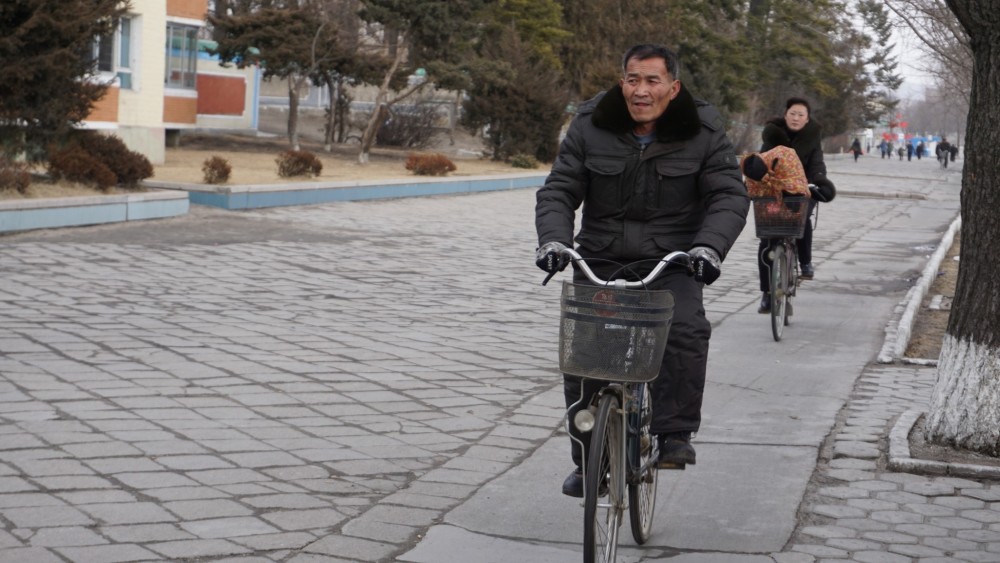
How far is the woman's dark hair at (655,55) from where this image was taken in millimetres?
4824

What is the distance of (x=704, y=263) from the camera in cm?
447

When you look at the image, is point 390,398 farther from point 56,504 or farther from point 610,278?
point 610,278

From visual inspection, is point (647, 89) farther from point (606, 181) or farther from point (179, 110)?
point (179, 110)

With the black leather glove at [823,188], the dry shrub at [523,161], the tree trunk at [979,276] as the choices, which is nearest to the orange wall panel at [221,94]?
the dry shrub at [523,161]

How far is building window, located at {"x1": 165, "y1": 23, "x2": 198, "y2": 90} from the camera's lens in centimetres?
3338

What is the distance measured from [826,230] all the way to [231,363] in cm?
1584

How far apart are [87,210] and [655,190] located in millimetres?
12910

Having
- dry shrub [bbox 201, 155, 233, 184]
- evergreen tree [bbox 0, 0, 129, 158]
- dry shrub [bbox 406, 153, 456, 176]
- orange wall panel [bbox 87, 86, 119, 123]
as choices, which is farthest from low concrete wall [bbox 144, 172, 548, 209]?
orange wall panel [bbox 87, 86, 119, 123]

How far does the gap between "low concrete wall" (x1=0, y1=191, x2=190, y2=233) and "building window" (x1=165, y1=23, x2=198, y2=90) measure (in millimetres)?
15713

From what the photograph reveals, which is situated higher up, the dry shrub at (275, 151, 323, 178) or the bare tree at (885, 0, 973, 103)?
the bare tree at (885, 0, 973, 103)

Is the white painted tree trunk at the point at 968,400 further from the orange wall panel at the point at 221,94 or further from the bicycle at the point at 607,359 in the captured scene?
the orange wall panel at the point at 221,94

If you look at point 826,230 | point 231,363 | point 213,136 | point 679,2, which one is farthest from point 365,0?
point 231,363

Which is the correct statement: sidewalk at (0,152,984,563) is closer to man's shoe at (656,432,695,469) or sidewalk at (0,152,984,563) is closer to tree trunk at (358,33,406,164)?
man's shoe at (656,432,695,469)

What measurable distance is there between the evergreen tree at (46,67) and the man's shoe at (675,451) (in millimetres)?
14691
